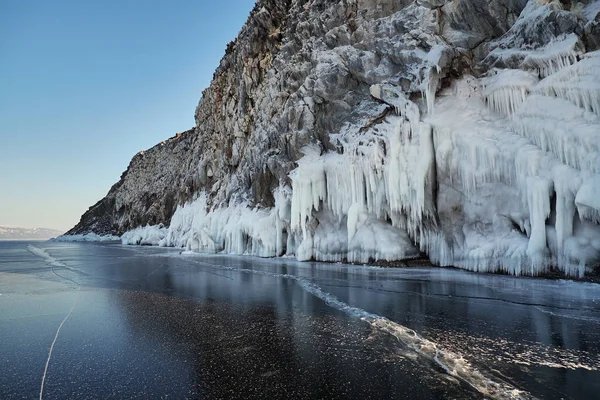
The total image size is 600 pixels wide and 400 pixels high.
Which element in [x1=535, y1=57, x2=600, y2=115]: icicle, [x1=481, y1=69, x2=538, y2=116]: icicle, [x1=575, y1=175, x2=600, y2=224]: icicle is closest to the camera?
[x1=575, y1=175, x2=600, y2=224]: icicle

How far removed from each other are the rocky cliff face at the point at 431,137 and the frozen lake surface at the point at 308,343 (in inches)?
147

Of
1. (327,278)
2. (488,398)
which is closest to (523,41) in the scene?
(327,278)

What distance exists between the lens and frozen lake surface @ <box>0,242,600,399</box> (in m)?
3.84

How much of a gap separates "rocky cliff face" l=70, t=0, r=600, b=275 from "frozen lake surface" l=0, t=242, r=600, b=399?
374 centimetres

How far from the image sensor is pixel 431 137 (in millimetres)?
16594

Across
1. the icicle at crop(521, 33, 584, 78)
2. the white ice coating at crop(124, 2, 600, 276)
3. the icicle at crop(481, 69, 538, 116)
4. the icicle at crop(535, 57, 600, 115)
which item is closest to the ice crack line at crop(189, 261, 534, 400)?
the white ice coating at crop(124, 2, 600, 276)

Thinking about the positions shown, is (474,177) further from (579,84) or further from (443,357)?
(443,357)

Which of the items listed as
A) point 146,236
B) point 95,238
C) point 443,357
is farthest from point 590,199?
point 95,238

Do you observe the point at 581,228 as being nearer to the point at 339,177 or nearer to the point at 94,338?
the point at 339,177

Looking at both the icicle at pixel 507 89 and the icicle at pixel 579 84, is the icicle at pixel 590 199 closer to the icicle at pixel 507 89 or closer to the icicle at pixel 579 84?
the icicle at pixel 579 84

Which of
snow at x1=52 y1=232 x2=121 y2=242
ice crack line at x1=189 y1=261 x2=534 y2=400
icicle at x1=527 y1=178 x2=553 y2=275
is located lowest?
snow at x1=52 y1=232 x2=121 y2=242

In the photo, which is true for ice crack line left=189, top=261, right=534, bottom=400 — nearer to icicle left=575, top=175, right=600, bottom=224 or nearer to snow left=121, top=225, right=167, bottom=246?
icicle left=575, top=175, right=600, bottom=224

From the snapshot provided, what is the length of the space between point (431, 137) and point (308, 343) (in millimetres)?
13888

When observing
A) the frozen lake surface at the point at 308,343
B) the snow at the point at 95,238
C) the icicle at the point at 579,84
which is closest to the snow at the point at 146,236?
the snow at the point at 95,238
